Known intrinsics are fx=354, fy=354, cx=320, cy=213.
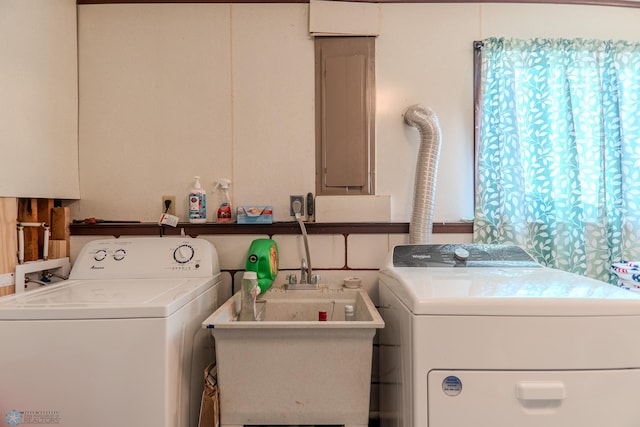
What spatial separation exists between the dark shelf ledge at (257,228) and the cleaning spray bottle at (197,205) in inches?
1.2

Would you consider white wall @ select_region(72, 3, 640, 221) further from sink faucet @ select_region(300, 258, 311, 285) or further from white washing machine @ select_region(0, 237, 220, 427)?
white washing machine @ select_region(0, 237, 220, 427)

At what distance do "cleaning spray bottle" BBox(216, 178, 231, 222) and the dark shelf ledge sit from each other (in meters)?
0.04

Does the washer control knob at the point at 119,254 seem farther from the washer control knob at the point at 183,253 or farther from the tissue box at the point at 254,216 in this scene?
the tissue box at the point at 254,216

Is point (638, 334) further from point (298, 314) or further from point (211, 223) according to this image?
point (211, 223)

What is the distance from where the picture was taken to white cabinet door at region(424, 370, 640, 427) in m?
0.94

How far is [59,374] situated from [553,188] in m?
2.08

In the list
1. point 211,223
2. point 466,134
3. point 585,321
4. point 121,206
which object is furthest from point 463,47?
point 121,206

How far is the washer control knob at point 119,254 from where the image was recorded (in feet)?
5.01

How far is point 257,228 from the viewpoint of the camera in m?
1.74

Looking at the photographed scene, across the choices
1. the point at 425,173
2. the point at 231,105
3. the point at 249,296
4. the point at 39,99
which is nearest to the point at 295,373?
the point at 249,296

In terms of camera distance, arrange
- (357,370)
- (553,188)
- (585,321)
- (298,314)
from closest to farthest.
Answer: (585,321)
(357,370)
(298,314)
(553,188)

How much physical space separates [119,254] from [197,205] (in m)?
0.39

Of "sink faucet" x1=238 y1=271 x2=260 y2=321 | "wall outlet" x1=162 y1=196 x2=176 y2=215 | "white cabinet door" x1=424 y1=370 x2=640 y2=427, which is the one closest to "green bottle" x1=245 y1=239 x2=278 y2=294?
"sink faucet" x1=238 y1=271 x2=260 y2=321

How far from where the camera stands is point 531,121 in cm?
174
